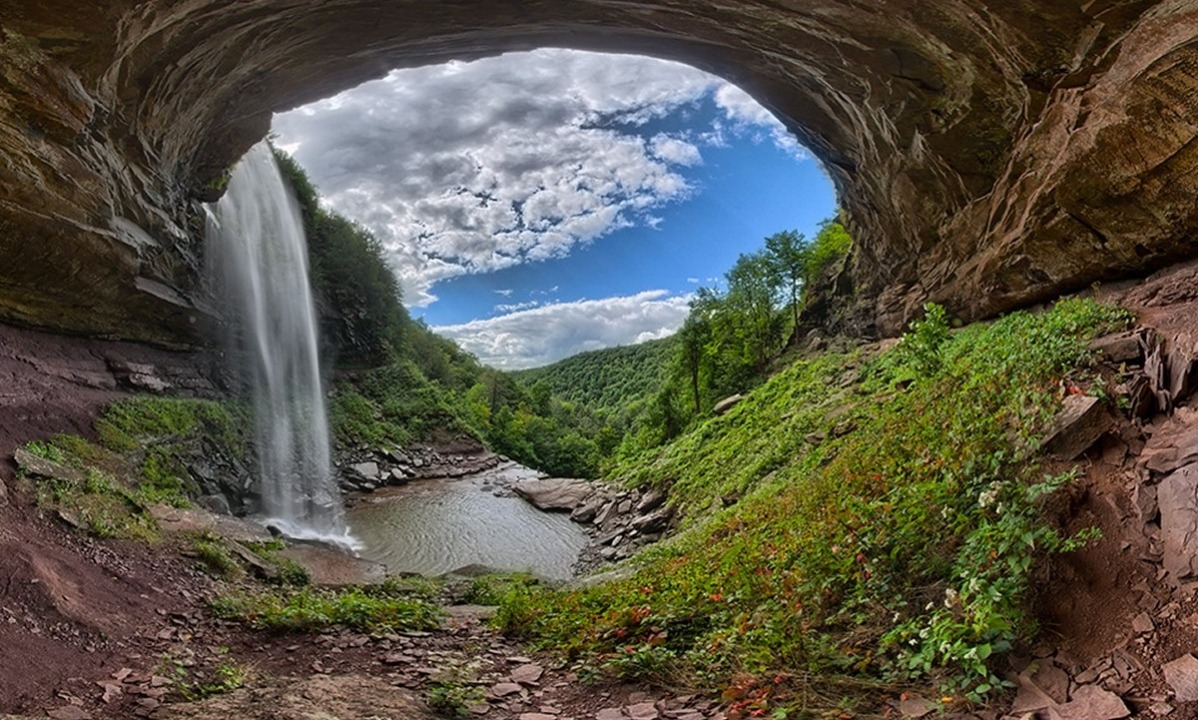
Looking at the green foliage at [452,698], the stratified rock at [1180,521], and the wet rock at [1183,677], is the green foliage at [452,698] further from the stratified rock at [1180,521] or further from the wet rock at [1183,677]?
the stratified rock at [1180,521]

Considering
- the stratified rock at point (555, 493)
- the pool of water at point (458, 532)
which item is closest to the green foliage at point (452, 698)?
the pool of water at point (458, 532)

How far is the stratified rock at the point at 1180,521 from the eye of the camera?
3.47 metres

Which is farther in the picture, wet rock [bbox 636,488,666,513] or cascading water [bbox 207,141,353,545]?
cascading water [bbox 207,141,353,545]

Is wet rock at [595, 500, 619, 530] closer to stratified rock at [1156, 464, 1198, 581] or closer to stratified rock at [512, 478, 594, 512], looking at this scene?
stratified rock at [512, 478, 594, 512]

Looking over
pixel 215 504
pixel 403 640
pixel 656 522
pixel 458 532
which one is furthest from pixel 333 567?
pixel 656 522

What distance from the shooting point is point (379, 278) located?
3950 cm

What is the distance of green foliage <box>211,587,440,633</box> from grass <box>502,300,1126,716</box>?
1.13 m

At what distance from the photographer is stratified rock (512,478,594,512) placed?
2466 cm

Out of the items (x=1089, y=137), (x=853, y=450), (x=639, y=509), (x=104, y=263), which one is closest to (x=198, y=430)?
(x=104, y=263)

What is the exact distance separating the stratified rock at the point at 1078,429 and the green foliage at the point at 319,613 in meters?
6.46

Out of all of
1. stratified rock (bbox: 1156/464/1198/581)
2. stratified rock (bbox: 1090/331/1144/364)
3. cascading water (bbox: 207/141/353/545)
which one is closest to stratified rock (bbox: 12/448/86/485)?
cascading water (bbox: 207/141/353/545)

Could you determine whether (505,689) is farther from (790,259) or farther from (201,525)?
(790,259)

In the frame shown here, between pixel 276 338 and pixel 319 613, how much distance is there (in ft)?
76.2

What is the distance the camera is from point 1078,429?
15.1ft
